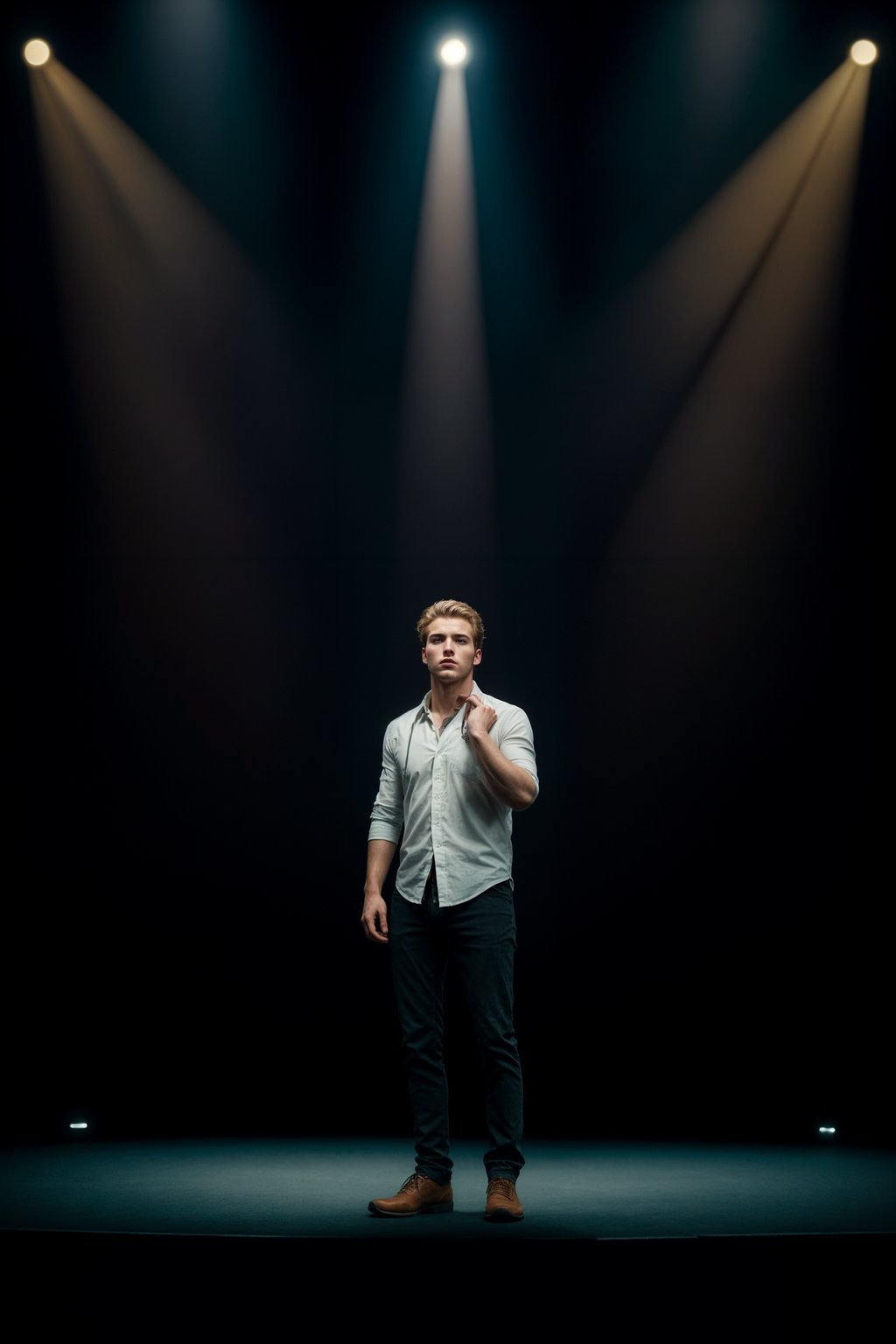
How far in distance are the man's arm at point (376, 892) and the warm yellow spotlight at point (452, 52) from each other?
115 inches

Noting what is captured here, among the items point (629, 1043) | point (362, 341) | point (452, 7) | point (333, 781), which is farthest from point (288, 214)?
point (629, 1043)

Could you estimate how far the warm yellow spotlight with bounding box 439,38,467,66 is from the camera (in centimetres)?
465

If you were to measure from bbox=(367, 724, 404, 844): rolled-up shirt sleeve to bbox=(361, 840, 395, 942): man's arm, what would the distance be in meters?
0.03

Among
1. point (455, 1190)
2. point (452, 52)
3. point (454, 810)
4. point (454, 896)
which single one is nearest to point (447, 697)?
point (454, 810)

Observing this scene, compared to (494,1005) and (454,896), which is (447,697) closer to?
(454,896)

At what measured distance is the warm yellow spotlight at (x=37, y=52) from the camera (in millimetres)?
4609

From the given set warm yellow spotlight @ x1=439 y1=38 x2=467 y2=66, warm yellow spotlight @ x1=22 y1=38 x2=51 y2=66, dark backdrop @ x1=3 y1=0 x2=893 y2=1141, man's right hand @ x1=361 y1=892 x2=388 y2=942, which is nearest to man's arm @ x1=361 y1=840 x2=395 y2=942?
man's right hand @ x1=361 y1=892 x2=388 y2=942

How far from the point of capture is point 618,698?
15.4ft

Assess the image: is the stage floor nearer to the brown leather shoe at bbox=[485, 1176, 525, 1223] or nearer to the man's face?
the brown leather shoe at bbox=[485, 1176, 525, 1223]

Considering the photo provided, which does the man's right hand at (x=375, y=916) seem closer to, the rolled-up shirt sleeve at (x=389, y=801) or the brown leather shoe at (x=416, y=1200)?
the rolled-up shirt sleeve at (x=389, y=801)

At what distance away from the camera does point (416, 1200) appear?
290cm

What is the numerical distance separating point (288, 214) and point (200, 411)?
30.6 inches

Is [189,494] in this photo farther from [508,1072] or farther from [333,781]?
[508,1072]

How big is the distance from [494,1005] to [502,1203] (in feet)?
1.34
